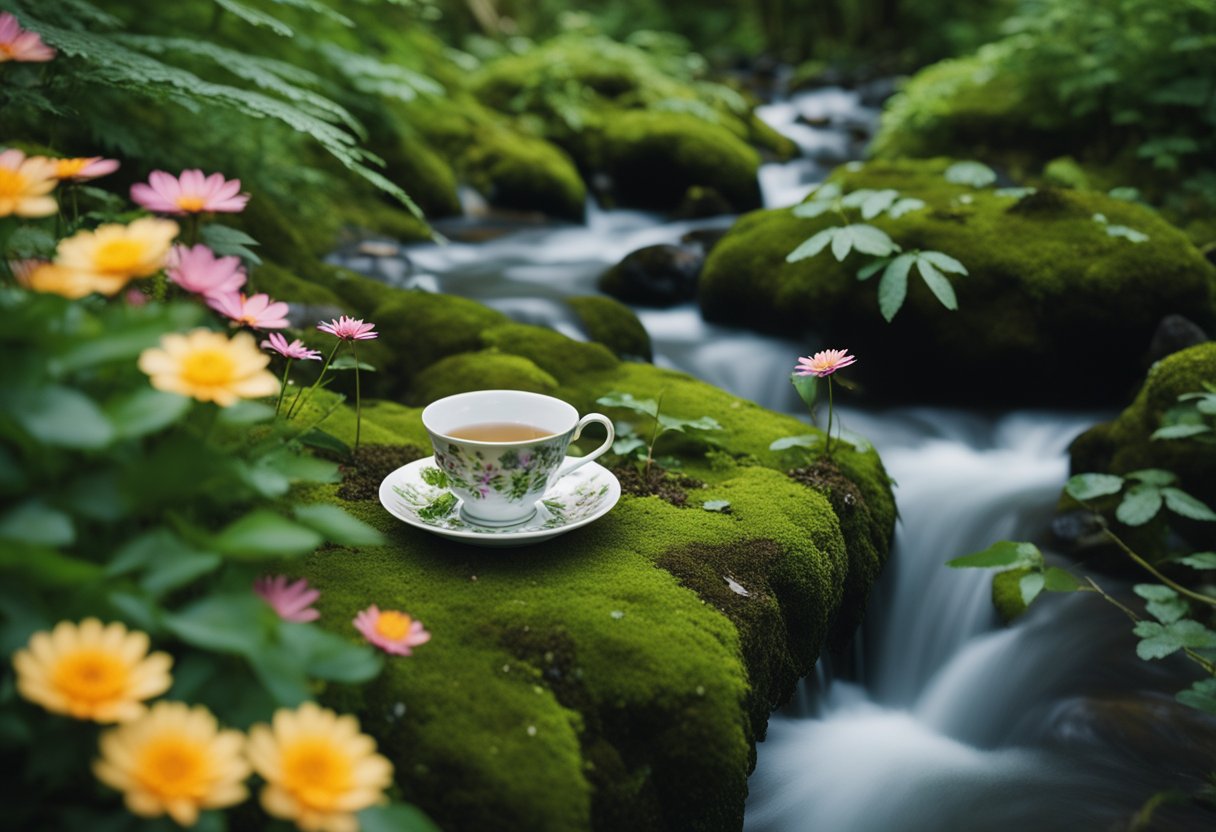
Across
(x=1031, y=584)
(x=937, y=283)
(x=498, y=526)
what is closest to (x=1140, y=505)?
(x=1031, y=584)

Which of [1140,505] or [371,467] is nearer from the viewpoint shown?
[371,467]

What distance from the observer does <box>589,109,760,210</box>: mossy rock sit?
26.1 feet

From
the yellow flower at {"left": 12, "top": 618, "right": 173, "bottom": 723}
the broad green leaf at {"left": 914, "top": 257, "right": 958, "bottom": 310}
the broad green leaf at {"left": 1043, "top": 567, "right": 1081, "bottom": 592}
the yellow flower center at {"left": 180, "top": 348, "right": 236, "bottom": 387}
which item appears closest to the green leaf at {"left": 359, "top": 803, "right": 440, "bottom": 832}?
the yellow flower at {"left": 12, "top": 618, "right": 173, "bottom": 723}

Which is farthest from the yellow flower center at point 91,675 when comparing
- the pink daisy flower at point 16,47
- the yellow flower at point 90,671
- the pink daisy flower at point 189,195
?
the pink daisy flower at point 16,47

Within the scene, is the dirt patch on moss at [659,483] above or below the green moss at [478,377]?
above

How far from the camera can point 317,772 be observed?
1.00 m

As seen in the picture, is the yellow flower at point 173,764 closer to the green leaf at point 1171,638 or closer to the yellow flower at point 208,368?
the yellow flower at point 208,368

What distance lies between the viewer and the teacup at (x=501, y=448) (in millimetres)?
1854

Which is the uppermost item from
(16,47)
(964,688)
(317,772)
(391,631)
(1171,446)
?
(16,47)

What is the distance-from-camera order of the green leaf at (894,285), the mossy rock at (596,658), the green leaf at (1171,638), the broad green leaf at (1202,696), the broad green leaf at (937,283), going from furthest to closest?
1. the green leaf at (894,285)
2. the broad green leaf at (937,283)
3. the green leaf at (1171,638)
4. the broad green leaf at (1202,696)
5. the mossy rock at (596,658)

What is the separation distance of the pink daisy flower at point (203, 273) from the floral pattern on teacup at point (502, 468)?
0.61 m

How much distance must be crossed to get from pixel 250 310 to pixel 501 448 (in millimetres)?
558

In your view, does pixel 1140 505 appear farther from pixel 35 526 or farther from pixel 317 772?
pixel 35 526

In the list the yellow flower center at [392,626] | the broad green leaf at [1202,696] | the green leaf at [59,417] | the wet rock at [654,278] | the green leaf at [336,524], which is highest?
the green leaf at [59,417]
